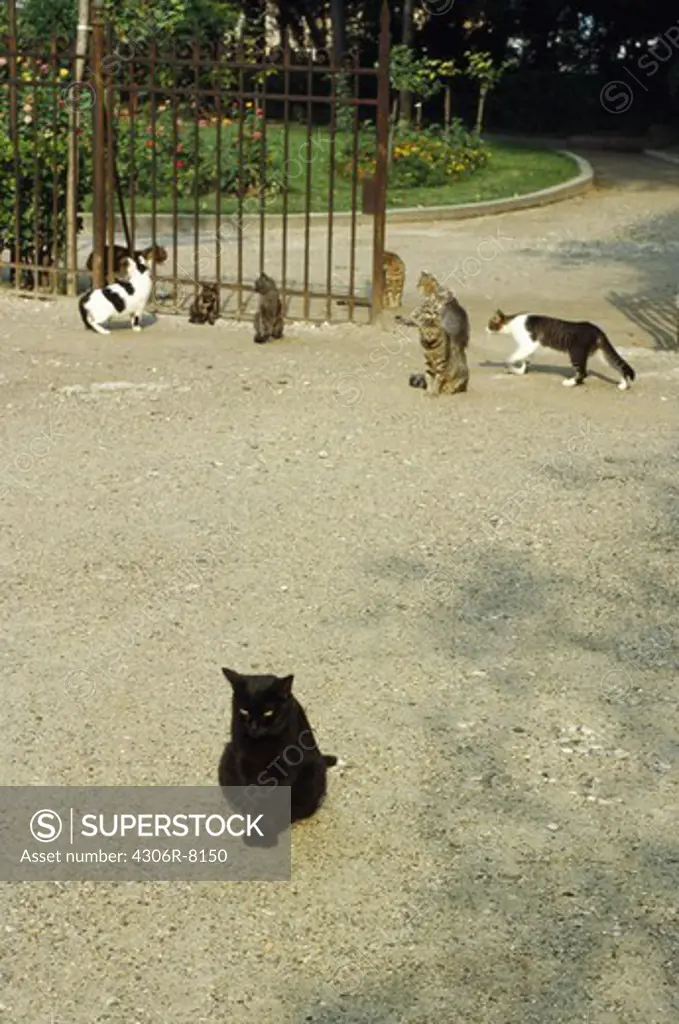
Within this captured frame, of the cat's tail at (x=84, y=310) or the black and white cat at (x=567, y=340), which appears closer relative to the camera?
the black and white cat at (x=567, y=340)

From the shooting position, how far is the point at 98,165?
1506cm

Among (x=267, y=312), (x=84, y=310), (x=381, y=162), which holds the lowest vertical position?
(x=84, y=310)

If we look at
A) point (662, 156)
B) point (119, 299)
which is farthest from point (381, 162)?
point (662, 156)

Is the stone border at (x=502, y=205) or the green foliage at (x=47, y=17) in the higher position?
the green foliage at (x=47, y=17)

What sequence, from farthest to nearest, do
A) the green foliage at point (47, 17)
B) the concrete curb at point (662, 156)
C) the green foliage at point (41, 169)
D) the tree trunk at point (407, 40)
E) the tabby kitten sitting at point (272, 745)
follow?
the concrete curb at point (662, 156) < the tree trunk at point (407, 40) < the green foliage at point (47, 17) < the green foliage at point (41, 169) < the tabby kitten sitting at point (272, 745)

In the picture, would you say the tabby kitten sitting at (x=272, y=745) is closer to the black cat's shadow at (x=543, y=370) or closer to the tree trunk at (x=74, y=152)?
the black cat's shadow at (x=543, y=370)

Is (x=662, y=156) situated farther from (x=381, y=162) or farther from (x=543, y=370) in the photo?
(x=543, y=370)

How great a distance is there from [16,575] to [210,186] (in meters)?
14.9

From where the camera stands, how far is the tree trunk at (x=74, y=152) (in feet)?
49.0

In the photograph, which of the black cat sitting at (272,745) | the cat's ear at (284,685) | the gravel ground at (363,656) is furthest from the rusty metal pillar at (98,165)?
the cat's ear at (284,685)

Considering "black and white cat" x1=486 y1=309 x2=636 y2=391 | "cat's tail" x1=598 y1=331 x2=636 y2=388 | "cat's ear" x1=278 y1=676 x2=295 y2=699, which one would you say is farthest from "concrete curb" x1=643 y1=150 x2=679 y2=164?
"cat's ear" x1=278 y1=676 x2=295 y2=699

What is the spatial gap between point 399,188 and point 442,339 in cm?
1290

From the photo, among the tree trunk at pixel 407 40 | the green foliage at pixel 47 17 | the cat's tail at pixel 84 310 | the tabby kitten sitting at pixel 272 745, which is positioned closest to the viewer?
the tabby kitten sitting at pixel 272 745

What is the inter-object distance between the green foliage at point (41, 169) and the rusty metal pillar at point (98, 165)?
47cm
